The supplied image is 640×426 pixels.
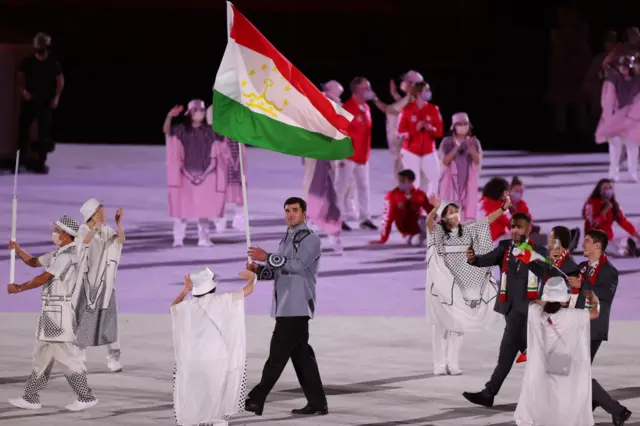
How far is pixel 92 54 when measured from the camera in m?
36.7

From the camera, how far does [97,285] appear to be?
1337 centimetres

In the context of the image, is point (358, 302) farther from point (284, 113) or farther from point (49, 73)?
point (49, 73)

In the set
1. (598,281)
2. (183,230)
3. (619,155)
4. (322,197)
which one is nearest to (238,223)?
(183,230)

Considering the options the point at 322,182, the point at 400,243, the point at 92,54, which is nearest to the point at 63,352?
the point at 322,182

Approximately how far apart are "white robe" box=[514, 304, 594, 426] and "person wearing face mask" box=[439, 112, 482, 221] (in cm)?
970

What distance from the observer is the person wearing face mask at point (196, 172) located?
21156 mm

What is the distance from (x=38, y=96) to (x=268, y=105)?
51.9 ft

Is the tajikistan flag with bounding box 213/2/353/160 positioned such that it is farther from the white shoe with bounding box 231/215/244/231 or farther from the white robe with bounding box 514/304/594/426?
the white shoe with bounding box 231/215/244/231

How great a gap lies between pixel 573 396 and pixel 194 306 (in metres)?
2.60

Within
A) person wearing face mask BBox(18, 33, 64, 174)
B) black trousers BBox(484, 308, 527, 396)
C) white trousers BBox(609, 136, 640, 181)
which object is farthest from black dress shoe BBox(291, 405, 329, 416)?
person wearing face mask BBox(18, 33, 64, 174)

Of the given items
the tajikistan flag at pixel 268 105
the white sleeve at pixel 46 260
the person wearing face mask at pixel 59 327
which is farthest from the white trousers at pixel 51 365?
the tajikistan flag at pixel 268 105

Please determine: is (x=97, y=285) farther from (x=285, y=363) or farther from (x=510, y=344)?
(x=510, y=344)

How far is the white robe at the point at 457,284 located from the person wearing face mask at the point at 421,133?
8889 mm

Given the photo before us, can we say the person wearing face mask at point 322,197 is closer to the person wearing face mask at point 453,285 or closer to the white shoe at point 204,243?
the white shoe at point 204,243
